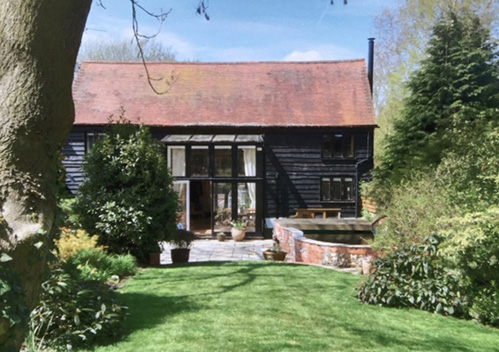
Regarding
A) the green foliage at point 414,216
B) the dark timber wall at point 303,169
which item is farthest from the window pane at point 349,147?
the green foliage at point 414,216

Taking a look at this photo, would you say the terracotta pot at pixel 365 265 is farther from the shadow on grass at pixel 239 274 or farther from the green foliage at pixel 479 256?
the green foliage at pixel 479 256

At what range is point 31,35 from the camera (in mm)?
2562

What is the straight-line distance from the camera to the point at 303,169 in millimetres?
20734

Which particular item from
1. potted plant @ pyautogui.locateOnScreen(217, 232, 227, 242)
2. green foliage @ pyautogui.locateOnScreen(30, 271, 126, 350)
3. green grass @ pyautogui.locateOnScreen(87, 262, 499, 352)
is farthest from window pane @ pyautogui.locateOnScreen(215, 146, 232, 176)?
green foliage @ pyautogui.locateOnScreen(30, 271, 126, 350)

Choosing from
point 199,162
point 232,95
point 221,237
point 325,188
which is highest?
point 232,95

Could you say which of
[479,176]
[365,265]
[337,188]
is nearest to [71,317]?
[479,176]

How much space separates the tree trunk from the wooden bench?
17.5 m

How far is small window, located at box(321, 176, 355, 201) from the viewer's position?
2086cm

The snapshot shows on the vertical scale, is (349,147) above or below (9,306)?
above

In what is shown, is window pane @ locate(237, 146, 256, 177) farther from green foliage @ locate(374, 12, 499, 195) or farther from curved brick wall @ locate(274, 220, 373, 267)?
curved brick wall @ locate(274, 220, 373, 267)

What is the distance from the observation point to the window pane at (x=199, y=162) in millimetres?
20109

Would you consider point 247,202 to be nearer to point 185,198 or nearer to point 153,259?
point 185,198

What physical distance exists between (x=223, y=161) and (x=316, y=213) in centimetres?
509

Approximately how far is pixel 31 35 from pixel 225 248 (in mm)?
14449
